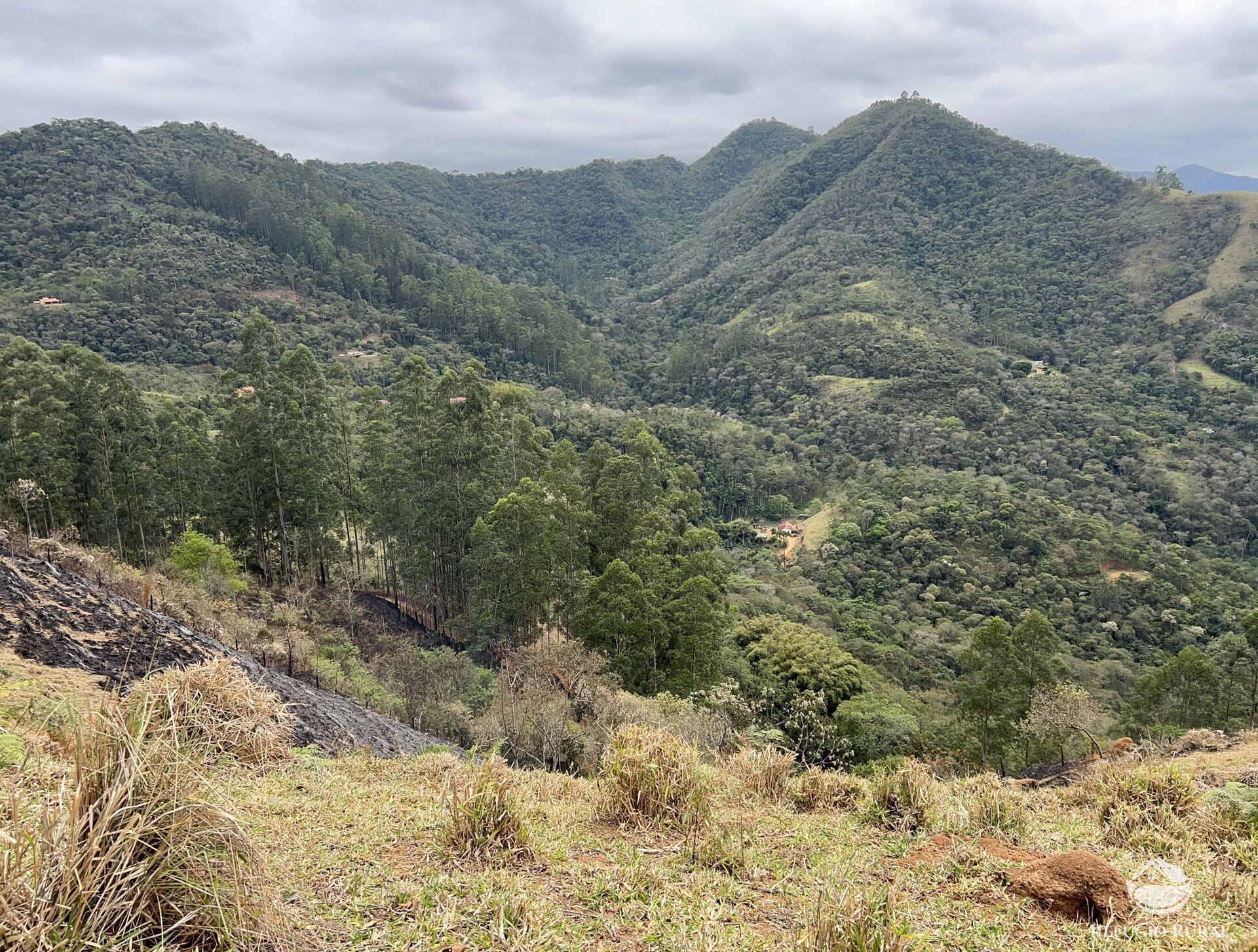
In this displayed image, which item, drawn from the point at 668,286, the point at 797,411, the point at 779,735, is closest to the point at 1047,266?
the point at 797,411

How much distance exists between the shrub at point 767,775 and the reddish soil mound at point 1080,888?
96.2 inches

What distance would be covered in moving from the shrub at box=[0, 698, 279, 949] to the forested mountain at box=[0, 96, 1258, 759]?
13.3 metres

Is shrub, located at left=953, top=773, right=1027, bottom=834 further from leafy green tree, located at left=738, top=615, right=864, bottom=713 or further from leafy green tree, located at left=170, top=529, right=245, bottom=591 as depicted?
leafy green tree, located at left=170, top=529, right=245, bottom=591

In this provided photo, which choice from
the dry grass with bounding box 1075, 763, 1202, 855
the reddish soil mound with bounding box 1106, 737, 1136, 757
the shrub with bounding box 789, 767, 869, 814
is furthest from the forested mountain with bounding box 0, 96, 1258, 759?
the dry grass with bounding box 1075, 763, 1202, 855

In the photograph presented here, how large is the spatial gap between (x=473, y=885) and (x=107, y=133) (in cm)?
11532

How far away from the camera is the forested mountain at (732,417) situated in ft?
67.2

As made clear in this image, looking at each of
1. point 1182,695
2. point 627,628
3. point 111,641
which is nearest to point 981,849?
point 111,641

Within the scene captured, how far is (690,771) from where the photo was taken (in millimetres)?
5344

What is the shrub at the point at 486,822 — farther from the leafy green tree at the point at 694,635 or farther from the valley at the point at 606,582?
the leafy green tree at the point at 694,635

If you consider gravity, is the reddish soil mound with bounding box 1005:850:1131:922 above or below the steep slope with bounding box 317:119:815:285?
below

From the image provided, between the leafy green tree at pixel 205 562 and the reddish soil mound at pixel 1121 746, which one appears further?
the leafy green tree at pixel 205 562

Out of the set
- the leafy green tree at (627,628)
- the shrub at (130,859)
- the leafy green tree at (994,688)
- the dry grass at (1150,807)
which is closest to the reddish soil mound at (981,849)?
the dry grass at (1150,807)

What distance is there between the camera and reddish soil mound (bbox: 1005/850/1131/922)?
383cm

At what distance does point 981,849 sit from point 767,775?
6.93ft
